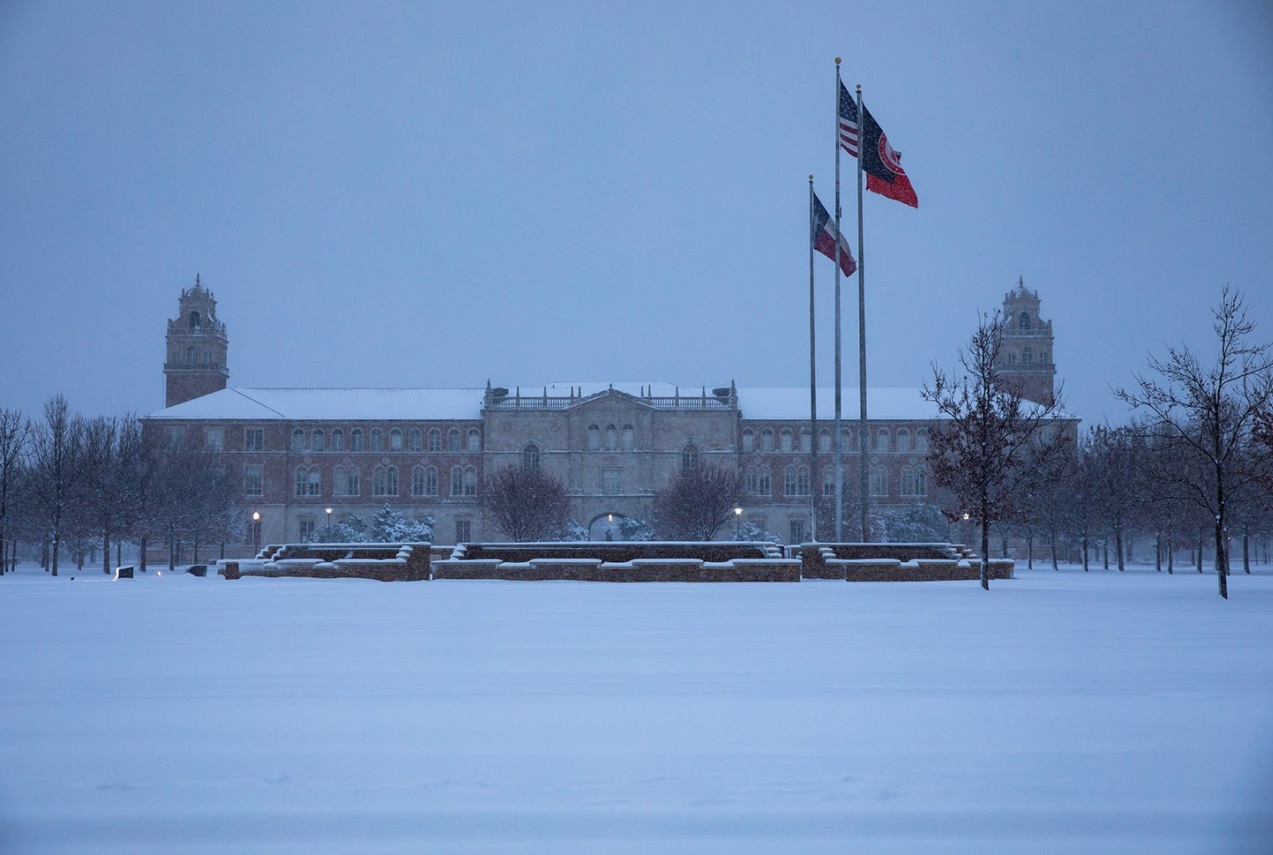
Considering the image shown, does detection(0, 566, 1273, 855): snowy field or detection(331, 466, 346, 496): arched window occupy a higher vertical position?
detection(331, 466, 346, 496): arched window

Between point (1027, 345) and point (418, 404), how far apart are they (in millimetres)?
47828

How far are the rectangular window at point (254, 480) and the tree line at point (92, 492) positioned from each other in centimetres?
1642

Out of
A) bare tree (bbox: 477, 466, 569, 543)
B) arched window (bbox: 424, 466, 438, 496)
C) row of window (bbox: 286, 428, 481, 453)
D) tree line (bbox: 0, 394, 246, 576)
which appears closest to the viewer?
tree line (bbox: 0, 394, 246, 576)

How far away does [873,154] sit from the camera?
27875 mm

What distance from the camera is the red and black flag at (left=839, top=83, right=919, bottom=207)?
27672 mm

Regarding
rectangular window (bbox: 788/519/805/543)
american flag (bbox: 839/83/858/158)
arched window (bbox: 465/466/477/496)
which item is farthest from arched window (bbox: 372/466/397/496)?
american flag (bbox: 839/83/858/158)

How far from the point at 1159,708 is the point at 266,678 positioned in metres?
7.30

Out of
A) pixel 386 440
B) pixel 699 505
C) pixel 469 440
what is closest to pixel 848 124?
pixel 699 505

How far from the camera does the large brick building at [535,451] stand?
78.0m

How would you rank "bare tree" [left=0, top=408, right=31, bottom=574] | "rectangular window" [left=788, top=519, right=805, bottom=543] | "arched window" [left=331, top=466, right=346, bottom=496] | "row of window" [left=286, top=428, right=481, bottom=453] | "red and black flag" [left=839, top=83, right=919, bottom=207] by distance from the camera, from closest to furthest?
"red and black flag" [left=839, top=83, right=919, bottom=207] < "bare tree" [left=0, top=408, right=31, bottom=574] < "rectangular window" [left=788, top=519, right=805, bottom=543] < "arched window" [left=331, top=466, right=346, bottom=496] < "row of window" [left=286, top=428, right=481, bottom=453]

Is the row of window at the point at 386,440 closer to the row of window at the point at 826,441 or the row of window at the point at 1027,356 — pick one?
the row of window at the point at 826,441

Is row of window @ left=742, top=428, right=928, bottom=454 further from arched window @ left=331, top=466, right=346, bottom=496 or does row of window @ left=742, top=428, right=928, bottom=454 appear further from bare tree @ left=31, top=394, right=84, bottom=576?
bare tree @ left=31, top=394, right=84, bottom=576

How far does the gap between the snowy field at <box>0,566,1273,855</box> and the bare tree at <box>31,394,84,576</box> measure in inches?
1407

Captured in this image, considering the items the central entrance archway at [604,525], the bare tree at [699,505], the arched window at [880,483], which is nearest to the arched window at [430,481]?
the central entrance archway at [604,525]
